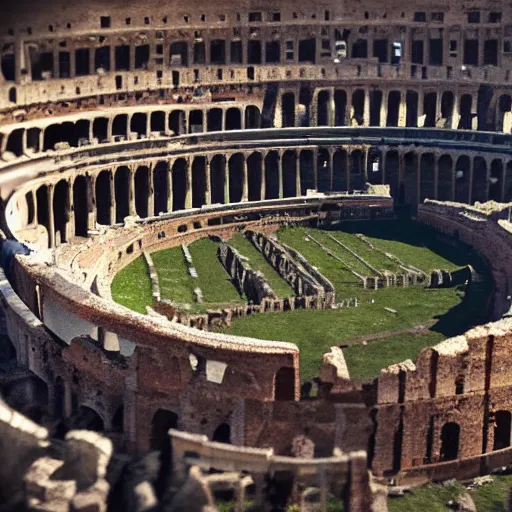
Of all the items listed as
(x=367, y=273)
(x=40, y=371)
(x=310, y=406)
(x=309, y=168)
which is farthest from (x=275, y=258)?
(x=310, y=406)

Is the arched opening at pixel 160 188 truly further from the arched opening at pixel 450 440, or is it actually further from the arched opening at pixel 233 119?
the arched opening at pixel 450 440

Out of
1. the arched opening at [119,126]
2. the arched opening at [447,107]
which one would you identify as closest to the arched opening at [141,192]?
the arched opening at [119,126]

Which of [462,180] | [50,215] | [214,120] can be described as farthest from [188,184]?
[462,180]

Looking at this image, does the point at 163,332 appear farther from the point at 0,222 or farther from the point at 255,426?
the point at 0,222

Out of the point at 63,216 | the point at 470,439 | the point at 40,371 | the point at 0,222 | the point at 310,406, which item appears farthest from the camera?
the point at 63,216

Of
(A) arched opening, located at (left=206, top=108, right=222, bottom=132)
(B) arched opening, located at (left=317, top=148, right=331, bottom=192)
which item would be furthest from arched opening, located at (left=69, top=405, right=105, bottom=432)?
(A) arched opening, located at (left=206, top=108, right=222, bottom=132)

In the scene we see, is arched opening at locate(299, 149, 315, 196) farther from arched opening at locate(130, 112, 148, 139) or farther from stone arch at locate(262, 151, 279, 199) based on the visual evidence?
arched opening at locate(130, 112, 148, 139)

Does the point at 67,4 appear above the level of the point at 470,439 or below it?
above
